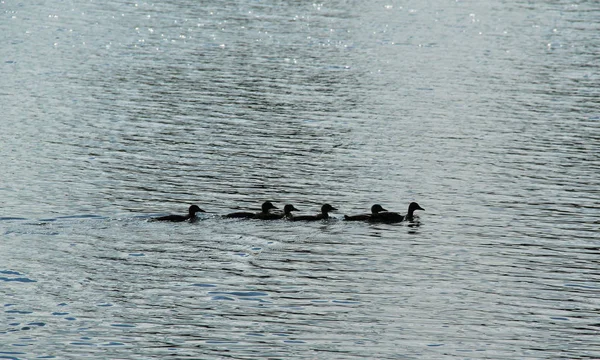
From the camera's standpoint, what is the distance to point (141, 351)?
20.4m

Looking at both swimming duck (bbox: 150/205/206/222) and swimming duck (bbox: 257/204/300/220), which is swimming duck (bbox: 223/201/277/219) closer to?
swimming duck (bbox: 257/204/300/220)

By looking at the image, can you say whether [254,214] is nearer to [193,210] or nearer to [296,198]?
[193,210]

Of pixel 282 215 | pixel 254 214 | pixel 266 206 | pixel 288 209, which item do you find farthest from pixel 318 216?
pixel 254 214

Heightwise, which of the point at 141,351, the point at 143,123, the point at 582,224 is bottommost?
the point at 141,351

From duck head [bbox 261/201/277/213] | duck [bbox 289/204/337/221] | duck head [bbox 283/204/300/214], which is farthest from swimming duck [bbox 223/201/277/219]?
duck [bbox 289/204/337/221]

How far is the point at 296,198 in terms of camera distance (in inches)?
Result: 1307

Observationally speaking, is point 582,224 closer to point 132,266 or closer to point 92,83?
point 132,266

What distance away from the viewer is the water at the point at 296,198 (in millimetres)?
21984

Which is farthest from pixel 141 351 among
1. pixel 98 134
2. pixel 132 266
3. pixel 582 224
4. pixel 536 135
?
pixel 536 135

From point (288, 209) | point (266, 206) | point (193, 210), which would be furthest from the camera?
point (288, 209)

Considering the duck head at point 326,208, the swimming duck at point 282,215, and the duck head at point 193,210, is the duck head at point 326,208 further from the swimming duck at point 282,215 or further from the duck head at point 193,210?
the duck head at point 193,210

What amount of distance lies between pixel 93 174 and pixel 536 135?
63.9ft

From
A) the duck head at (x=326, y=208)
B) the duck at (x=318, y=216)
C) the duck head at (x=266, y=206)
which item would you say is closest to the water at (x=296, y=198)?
the duck at (x=318, y=216)

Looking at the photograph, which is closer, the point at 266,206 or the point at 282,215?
the point at 266,206
